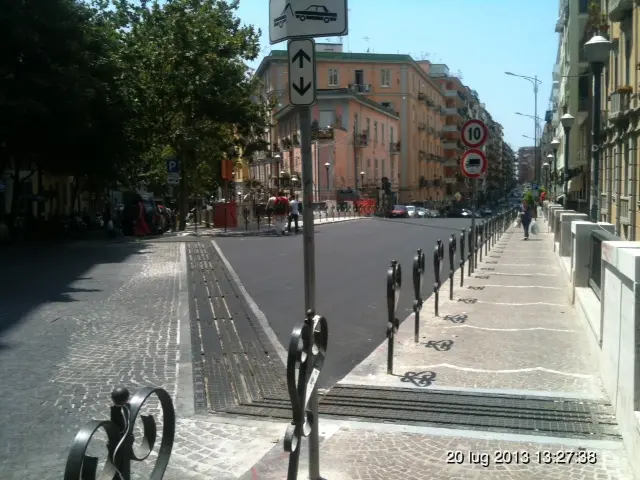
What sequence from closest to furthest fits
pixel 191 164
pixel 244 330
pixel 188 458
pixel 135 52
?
pixel 188 458
pixel 244 330
pixel 135 52
pixel 191 164

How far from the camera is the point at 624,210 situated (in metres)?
21.9

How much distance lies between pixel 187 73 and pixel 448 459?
28.2 meters

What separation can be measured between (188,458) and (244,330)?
14.5 ft

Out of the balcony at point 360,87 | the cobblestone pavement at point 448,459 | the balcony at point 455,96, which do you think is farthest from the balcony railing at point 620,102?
the balcony at point 455,96

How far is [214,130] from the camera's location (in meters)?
32.5

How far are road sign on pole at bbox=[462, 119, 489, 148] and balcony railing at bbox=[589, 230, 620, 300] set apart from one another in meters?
2.88

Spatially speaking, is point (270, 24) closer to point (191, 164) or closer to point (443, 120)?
point (191, 164)

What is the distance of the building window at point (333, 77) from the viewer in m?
71.2

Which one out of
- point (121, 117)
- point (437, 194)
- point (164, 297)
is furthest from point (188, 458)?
point (437, 194)

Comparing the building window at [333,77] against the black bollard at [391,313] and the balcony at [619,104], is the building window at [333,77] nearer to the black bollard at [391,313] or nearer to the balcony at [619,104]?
the balcony at [619,104]

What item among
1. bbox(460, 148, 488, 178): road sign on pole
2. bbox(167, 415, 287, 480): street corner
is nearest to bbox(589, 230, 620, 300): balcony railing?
bbox(460, 148, 488, 178): road sign on pole

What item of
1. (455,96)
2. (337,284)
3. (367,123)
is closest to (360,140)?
(367,123)

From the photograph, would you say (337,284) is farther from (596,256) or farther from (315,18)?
(315,18)

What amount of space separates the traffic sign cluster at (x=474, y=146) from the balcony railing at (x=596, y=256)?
2.81 metres
